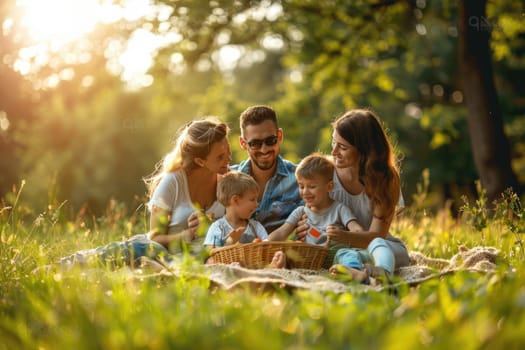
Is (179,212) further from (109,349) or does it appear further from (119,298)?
(109,349)

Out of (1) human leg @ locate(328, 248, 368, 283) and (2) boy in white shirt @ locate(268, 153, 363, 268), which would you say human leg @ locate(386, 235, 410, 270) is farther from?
(1) human leg @ locate(328, 248, 368, 283)

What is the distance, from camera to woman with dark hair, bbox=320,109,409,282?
4.86 meters

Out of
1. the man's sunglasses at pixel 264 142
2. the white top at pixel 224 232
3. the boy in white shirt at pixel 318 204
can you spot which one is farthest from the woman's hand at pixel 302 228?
the man's sunglasses at pixel 264 142

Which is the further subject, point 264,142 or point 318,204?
point 264,142

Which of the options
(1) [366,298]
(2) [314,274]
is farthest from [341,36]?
(1) [366,298]

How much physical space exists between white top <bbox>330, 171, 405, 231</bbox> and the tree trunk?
4.13 m

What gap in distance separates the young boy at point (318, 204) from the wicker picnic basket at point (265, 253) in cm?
52

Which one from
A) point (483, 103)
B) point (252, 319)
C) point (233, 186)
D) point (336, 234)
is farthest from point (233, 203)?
point (483, 103)

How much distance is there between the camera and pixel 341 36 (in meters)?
11.9

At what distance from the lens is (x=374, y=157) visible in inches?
198

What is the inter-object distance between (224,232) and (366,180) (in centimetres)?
111

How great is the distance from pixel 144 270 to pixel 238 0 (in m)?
6.57

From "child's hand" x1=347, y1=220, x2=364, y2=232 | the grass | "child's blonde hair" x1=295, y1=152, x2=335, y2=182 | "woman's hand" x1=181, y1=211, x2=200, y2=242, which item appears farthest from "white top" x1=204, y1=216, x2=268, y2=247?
the grass

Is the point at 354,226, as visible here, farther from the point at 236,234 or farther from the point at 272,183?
the point at 272,183
